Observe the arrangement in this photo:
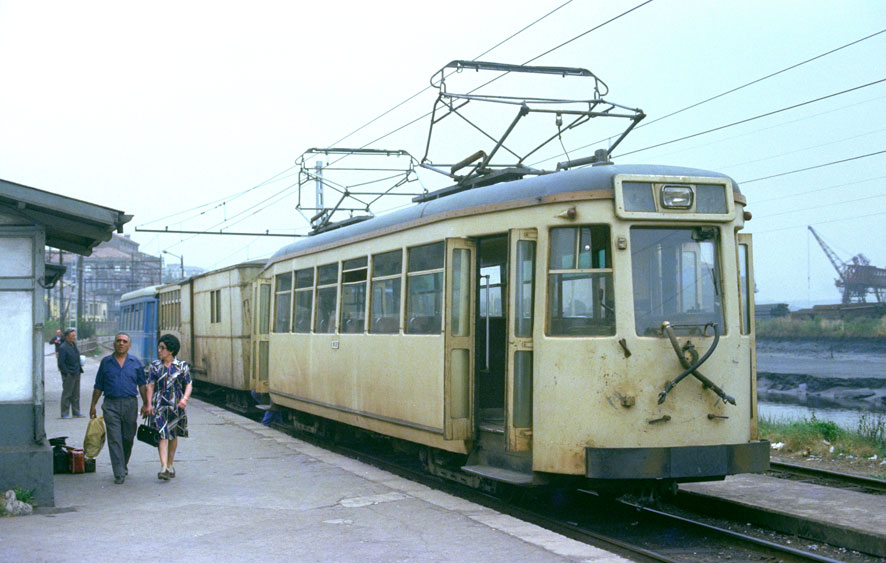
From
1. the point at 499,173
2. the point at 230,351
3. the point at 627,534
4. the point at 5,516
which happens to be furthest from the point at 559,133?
the point at 230,351

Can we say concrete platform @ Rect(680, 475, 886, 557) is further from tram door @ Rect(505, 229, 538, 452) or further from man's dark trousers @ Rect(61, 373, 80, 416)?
man's dark trousers @ Rect(61, 373, 80, 416)

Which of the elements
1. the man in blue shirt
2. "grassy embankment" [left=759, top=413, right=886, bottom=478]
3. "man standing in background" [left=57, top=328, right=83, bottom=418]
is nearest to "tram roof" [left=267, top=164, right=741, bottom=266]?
the man in blue shirt

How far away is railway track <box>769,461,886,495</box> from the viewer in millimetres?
10330

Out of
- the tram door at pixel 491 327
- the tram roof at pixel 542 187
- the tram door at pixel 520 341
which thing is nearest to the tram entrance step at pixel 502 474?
the tram door at pixel 520 341

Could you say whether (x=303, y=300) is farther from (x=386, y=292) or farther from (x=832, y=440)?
(x=832, y=440)

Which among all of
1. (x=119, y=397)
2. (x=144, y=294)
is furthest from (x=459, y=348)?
(x=144, y=294)

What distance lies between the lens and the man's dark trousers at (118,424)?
34.1 ft

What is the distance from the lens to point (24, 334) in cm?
891

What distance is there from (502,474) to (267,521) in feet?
6.74

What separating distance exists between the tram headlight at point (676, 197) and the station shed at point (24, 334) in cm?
511

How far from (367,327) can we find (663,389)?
172 inches

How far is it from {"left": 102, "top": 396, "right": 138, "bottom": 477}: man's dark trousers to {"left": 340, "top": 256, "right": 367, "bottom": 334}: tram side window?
279 cm

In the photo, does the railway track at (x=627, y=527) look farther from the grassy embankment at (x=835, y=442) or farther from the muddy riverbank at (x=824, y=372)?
the muddy riverbank at (x=824, y=372)

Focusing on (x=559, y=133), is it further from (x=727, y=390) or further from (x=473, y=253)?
(x=727, y=390)
